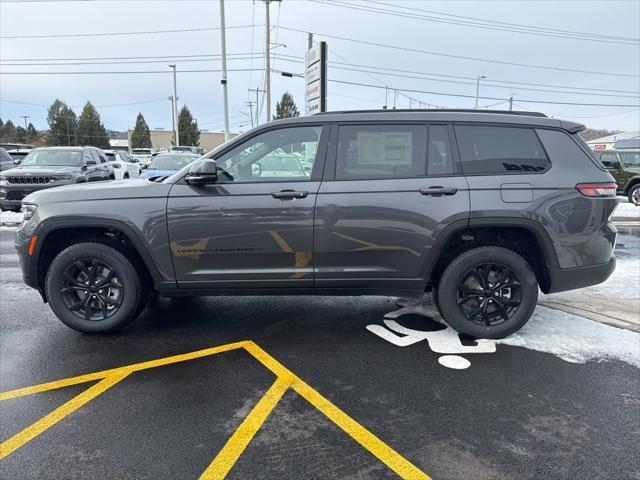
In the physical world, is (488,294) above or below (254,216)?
below

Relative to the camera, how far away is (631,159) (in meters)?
16.4

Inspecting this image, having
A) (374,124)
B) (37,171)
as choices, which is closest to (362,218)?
(374,124)

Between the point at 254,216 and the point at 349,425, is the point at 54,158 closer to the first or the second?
the point at 254,216

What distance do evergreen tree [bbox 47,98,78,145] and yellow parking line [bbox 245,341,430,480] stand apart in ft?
275

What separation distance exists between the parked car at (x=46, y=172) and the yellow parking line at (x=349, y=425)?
9917 mm

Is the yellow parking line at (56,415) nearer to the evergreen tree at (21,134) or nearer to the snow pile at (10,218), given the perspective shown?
the snow pile at (10,218)

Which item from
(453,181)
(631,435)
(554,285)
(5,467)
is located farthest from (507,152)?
(5,467)

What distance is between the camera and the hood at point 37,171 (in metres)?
11.0

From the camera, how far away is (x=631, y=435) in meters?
2.63

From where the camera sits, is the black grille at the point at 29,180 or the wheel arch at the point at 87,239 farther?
the black grille at the point at 29,180

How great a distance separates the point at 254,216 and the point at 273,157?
1.82 feet

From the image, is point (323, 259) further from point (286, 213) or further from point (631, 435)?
point (631, 435)

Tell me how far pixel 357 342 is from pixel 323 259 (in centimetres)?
79

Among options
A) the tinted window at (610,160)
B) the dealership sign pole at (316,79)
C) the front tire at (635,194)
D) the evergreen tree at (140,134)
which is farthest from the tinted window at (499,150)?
the evergreen tree at (140,134)
